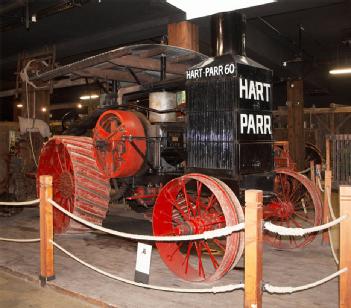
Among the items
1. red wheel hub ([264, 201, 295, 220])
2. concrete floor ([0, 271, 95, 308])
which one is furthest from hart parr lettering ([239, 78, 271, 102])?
concrete floor ([0, 271, 95, 308])

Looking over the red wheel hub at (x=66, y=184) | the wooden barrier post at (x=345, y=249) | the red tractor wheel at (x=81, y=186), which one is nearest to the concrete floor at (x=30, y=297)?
the red tractor wheel at (x=81, y=186)

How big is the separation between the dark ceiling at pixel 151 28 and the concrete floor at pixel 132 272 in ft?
14.4

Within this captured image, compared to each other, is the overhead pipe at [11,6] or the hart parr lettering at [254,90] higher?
the overhead pipe at [11,6]

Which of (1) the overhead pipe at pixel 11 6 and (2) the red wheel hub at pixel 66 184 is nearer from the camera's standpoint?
(2) the red wheel hub at pixel 66 184

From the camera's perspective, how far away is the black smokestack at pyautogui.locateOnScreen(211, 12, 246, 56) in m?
4.52

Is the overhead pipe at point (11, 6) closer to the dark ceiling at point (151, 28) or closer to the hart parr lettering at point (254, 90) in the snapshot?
the dark ceiling at point (151, 28)

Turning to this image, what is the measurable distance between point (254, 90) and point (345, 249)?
2272mm

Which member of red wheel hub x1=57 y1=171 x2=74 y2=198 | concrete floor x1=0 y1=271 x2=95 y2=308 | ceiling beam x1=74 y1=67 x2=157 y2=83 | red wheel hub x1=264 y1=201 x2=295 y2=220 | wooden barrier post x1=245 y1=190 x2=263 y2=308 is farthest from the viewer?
ceiling beam x1=74 y1=67 x2=157 y2=83

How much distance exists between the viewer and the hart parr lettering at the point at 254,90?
14.3 feet

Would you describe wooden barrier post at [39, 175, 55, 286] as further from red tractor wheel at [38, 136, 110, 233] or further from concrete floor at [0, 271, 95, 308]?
red tractor wheel at [38, 136, 110, 233]

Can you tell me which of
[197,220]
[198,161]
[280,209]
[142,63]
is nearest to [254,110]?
[198,161]

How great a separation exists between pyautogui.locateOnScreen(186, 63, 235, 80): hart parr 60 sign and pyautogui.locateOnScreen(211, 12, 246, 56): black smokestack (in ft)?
0.82

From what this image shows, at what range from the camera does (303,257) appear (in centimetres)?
498

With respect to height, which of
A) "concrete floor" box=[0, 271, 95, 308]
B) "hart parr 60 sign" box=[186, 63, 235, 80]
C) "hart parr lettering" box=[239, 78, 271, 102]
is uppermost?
"hart parr 60 sign" box=[186, 63, 235, 80]
